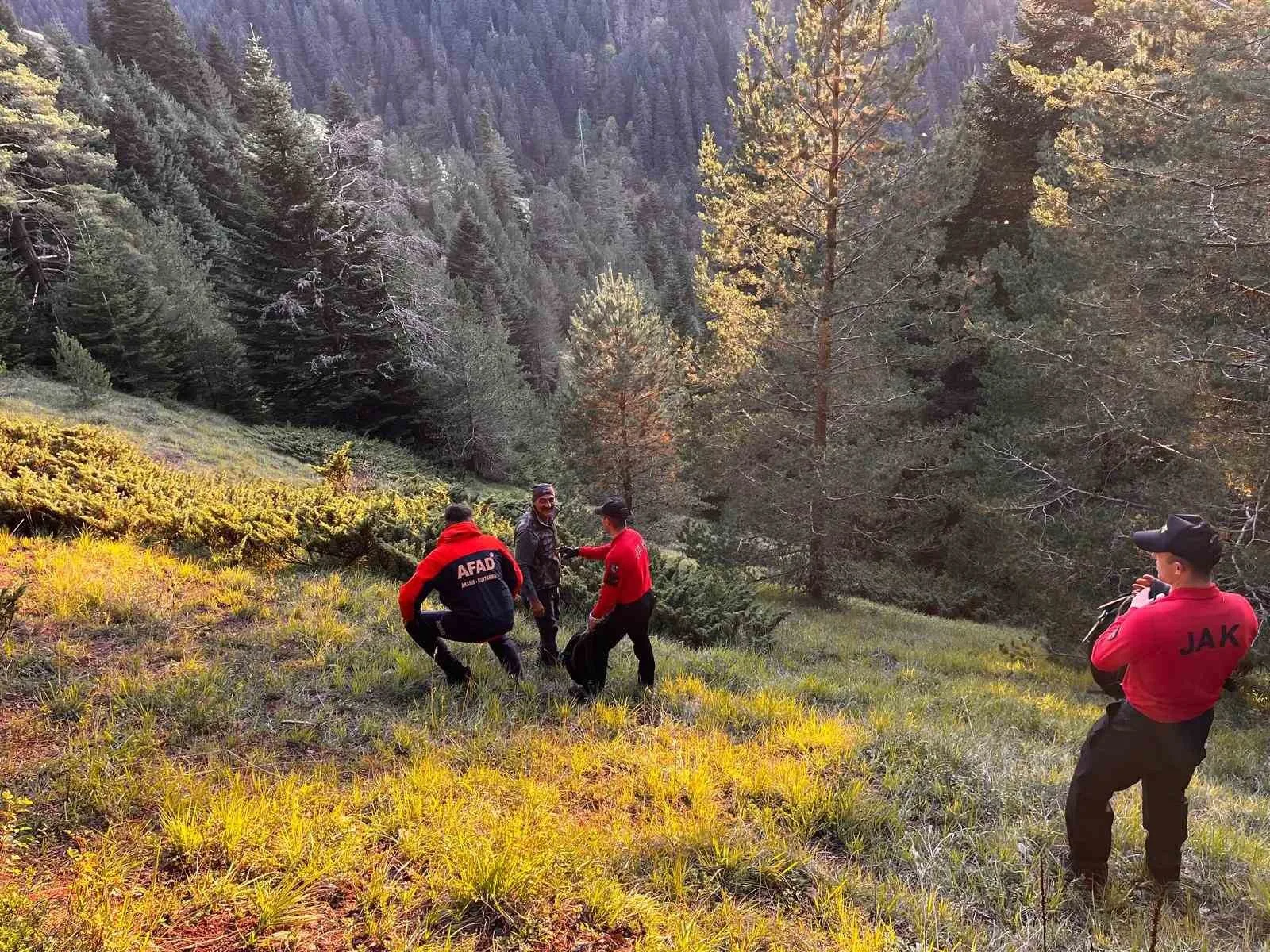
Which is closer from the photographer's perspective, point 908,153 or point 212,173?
point 908,153

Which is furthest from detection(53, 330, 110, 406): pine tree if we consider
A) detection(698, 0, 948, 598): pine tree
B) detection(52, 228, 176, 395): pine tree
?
detection(698, 0, 948, 598): pine tree

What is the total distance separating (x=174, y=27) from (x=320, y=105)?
74.6 meters

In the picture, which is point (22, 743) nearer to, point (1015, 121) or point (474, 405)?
point (474, 405)

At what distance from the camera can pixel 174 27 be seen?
57250mm

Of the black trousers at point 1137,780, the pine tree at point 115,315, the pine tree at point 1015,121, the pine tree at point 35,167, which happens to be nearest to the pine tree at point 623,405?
the pine tree at point 1015,121

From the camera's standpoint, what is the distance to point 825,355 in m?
13.9

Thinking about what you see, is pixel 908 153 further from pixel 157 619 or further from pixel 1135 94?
pixel 157 619

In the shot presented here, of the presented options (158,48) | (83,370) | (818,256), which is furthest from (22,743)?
(158,48)

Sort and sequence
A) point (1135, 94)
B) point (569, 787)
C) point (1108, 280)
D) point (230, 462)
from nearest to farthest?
1. point (569, 787)
2. point (1135, 94)
3. point (1108, 280)
4. point (230, 462)

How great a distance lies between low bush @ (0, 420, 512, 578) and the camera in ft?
27.2

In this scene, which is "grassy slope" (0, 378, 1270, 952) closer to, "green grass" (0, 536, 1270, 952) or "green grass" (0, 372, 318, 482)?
"green grass" (0, 536, 1270, 952)

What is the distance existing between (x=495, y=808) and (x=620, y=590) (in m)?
2.04

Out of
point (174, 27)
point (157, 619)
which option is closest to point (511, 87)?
point (174, 27)

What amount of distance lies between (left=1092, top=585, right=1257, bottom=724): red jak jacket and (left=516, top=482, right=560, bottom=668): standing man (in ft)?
14.4
